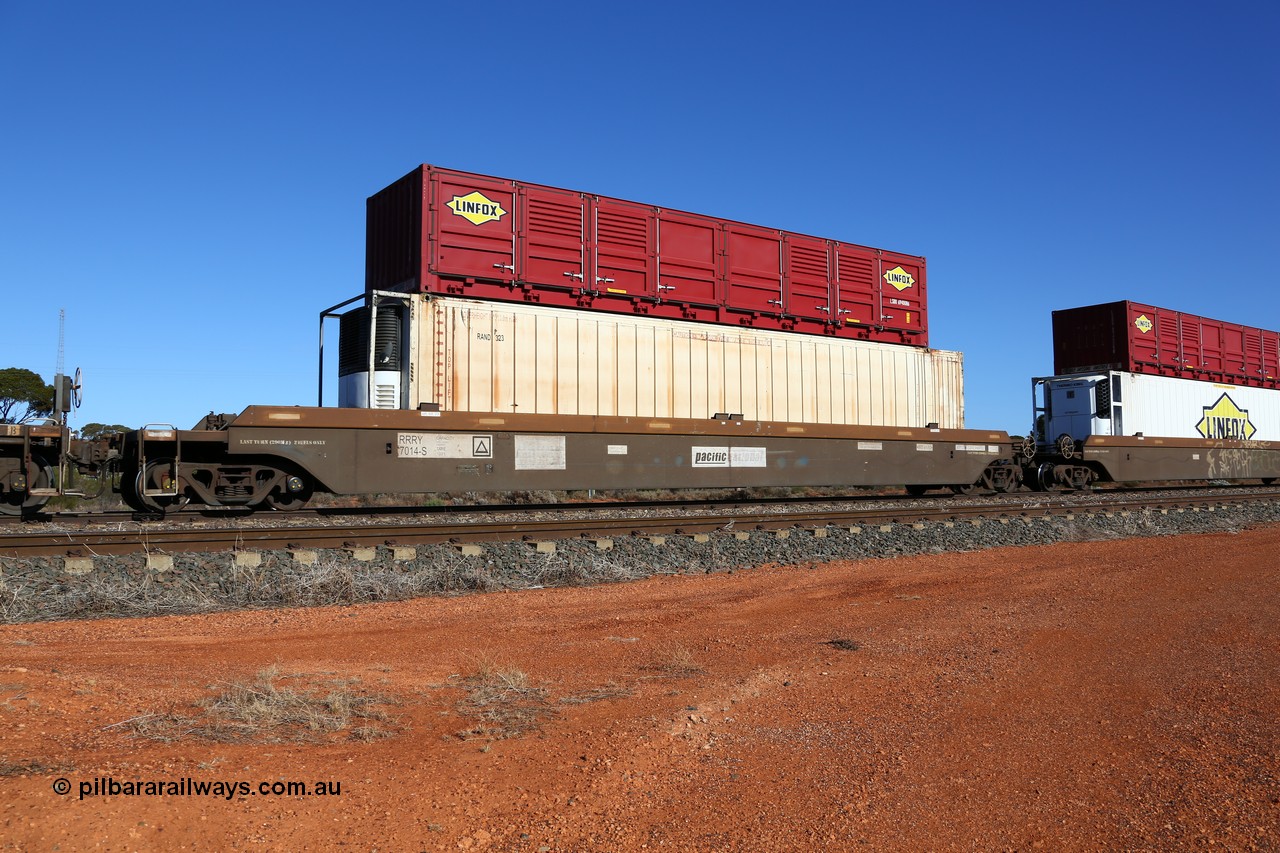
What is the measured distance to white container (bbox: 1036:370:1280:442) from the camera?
20.0 meters

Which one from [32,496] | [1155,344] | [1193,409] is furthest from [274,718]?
[1193,409]

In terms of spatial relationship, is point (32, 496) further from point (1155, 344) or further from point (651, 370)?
point (1155, 344)

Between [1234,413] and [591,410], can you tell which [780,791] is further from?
[1234,413]

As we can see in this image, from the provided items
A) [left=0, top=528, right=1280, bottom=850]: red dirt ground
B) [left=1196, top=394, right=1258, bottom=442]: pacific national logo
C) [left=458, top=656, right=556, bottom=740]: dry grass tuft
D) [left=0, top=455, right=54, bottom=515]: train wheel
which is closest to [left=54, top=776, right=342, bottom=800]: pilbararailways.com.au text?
[left=0, top=528, right=1280, bottom=850]: red dirt ground

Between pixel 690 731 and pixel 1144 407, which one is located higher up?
pixel 1144 407

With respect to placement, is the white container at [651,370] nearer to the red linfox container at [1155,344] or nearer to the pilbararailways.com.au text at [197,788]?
the red linfox container at [1155,344]

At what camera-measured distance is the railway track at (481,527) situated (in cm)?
801

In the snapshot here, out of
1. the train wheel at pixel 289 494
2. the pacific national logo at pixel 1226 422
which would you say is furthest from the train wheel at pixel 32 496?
the pacific national logo at pixel 1226 422

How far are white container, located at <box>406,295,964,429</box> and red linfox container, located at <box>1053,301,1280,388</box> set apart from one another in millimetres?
7537

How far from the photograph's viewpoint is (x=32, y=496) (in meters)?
9.60

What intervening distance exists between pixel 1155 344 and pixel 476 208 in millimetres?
17887

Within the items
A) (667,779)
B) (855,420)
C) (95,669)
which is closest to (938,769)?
(667,779)

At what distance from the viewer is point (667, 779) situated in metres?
3.33

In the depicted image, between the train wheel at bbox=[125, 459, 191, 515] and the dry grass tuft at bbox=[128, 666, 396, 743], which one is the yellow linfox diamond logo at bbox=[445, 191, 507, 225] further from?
the dry grass tuft at bbox=[128, 666, 396, 743]
